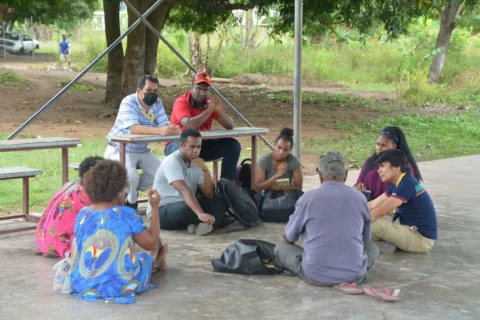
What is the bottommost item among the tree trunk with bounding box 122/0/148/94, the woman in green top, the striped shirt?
the woman in green top

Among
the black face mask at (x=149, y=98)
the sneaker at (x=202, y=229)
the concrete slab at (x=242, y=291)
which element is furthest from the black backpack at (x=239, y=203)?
the black face mask at (x=149, y=98)

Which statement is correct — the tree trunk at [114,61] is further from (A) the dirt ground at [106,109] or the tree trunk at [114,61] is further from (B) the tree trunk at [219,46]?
(B) the tree trunk at [219,46]

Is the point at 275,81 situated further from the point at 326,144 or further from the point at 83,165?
the point at 83,165

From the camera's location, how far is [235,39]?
3431 cm

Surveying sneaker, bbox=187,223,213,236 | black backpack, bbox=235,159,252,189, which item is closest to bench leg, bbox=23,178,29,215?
sneaker, bbox=187,223,213,236

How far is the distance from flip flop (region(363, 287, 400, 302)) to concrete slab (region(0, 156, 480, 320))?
1.6 inches

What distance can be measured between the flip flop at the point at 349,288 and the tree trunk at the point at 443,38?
859 inches

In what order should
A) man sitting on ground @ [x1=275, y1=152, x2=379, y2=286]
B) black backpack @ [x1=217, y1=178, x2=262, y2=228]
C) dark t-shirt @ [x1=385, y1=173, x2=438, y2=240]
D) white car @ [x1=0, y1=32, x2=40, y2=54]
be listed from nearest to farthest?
man sitting on ground @ [x1=275, y1=152, x2=379, y2=286], dark t-shirt @ [x1=385, y1=173, x2=438, y2=240], black backpack @ [x1=217, y1=178, x2=262, y2=228], white car @ [x1=0, y1=32, x2=40, y2=54]

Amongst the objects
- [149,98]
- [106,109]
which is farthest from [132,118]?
[106,109]

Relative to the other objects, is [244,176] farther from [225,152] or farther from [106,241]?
[106,241]

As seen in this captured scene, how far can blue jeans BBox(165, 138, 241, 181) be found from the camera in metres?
8.15

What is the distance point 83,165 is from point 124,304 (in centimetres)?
131

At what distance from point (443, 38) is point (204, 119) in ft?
66.7

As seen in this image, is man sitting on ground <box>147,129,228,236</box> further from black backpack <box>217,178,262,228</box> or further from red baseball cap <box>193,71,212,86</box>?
red baseball cap <box>193,71,212,86</box>
